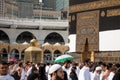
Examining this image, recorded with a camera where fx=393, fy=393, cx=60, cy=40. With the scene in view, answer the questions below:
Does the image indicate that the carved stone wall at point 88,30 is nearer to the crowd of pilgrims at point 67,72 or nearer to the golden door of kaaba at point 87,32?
the golden door of kaaba at point 87,32

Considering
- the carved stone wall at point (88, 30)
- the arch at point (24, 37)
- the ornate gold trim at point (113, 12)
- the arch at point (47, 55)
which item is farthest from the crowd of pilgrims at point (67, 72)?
the arch at point (24, 37)

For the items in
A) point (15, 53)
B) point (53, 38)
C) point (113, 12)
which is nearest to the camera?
point (113, 12)

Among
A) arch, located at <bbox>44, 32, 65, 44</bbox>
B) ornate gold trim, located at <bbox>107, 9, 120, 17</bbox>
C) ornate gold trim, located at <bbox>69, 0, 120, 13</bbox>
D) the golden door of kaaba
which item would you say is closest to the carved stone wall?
the golden door of kaaba

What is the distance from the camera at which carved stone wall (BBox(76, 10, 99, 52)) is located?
19234 millimetres

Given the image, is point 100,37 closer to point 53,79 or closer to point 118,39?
point 118,39

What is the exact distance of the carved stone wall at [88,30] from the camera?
19.2 metres

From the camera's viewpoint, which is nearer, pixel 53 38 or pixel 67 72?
pixel 67 72

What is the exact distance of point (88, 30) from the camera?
19.9 meters

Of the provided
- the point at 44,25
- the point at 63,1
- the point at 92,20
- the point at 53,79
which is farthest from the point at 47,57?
the point at 63,1

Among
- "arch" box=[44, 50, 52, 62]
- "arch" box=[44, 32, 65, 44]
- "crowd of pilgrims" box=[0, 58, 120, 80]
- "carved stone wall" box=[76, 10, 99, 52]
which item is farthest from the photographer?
"arch" box=[44, 32, 65, 44]

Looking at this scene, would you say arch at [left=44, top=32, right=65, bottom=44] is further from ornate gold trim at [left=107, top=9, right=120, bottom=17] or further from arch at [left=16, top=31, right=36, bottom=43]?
ornate gold trim at [left=107, top=9, right=120, bottom=17]

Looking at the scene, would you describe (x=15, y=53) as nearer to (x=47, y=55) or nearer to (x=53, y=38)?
(x=47, y=55)

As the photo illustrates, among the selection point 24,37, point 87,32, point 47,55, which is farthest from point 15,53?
point 87,32

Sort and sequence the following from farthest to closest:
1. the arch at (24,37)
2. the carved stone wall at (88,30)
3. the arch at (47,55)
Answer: the arch at (24,37) < the arch at (47,55) < the carved stone wall at (88,30)
